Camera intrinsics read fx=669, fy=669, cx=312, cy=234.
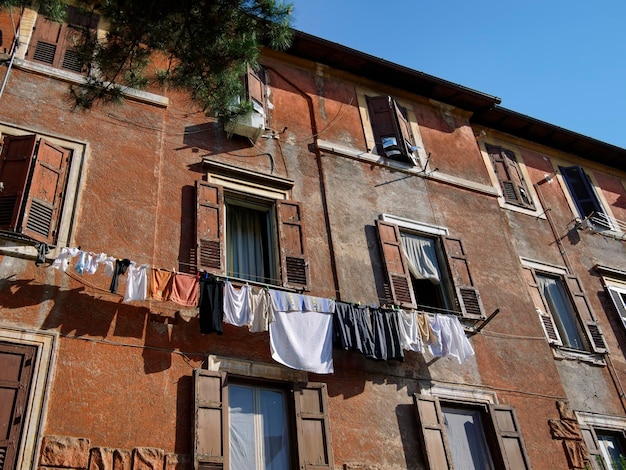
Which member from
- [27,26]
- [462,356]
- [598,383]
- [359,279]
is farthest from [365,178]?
[27,26]

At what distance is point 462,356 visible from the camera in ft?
31.9

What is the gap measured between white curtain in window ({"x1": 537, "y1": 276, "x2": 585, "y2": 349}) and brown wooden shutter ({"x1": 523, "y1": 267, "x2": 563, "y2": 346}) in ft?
0.64

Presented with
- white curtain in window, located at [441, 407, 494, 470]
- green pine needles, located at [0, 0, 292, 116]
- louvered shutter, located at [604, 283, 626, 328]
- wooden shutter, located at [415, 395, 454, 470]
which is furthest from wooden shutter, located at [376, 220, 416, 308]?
louvered shutter, located at [604, 283, 626, 328]

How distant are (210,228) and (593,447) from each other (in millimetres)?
6897

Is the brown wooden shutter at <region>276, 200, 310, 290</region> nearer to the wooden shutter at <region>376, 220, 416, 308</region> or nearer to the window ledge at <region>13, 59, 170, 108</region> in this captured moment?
the wooden shutter at <region>376, 220, 416, 308</region>

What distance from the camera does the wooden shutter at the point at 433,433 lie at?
8.82 metres

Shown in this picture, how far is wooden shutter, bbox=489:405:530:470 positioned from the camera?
9.34 meters

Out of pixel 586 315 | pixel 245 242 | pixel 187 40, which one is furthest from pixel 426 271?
pixel 187 40

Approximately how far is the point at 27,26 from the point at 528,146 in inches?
439

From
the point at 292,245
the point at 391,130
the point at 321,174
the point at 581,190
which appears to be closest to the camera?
the point at 292,245

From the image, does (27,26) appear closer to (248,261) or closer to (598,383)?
(248,261)

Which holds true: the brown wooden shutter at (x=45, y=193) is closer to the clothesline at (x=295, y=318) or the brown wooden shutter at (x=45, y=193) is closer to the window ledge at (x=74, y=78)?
the clothesline at (x=295, y=318)

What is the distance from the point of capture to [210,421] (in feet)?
25.6

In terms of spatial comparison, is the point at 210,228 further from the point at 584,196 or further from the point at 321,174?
the point at 584,196
